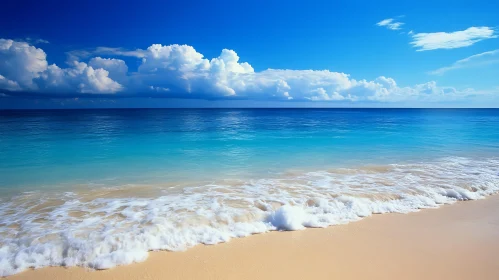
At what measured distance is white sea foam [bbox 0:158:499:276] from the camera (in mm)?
4922

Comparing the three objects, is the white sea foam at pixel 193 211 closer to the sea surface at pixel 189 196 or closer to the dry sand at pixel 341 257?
the sea surface at pixel 189 196

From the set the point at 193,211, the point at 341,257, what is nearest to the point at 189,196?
the point at 193,211

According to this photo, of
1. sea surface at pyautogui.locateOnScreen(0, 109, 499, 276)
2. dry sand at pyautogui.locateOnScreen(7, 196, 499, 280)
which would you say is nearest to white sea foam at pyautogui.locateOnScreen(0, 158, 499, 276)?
sea surface at pyautogui.locateOnScreen(0, 109, 499, 276)

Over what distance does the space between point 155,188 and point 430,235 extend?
8.14m

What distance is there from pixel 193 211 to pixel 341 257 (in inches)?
148

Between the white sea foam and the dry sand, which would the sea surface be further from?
the dry sand

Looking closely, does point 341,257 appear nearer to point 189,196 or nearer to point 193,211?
point 193,211

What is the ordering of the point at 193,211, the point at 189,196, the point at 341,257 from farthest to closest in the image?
1. the point at 189,196
2. the point at 193,211
3. the point at 341,257

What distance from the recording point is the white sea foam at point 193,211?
16.1ft

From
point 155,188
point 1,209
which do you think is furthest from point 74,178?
point 155,188

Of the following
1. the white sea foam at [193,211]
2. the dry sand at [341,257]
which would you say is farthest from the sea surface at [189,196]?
the dry sand at [341,257]

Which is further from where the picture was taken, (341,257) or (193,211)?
(193,211)

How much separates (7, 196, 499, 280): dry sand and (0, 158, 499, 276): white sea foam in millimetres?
286

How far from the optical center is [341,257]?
4.75 meters
